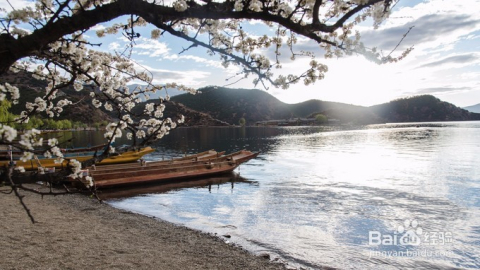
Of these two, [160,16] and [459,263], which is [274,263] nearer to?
[459,263]

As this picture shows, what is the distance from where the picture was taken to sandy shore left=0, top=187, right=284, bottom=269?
8.46m

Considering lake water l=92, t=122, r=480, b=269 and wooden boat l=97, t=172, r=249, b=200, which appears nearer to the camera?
lake water l=92, t=122, r=480, b=269

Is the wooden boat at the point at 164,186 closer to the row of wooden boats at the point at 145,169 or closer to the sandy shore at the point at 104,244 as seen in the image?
the row of wooden boats at the point at 145,169

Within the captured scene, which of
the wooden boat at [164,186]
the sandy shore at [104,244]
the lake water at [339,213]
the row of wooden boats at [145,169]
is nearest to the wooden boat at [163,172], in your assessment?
the row of wooden boats at [145,169]

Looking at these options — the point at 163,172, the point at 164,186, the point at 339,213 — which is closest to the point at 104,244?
the point at 339,213

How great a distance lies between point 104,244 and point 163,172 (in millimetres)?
14018

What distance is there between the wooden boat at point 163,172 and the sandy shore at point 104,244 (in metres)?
6.66

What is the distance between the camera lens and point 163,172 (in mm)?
23969

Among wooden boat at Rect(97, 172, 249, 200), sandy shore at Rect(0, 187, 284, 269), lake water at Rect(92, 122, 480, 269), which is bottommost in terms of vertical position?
A: lake water at Rect(92, 122, 480, 269)

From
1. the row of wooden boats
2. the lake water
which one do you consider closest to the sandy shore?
the lake water

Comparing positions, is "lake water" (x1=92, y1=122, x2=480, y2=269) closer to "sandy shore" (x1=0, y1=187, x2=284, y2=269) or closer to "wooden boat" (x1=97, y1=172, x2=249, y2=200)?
"wooden boat" (x1=97, y1=172, x2=249, y2=200)

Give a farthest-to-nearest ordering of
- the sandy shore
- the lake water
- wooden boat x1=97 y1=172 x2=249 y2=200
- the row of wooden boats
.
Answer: the row of wooden boats
wooden boat x1=97 y1=172 x2=249 y2=200
the lake water
the sandy shore

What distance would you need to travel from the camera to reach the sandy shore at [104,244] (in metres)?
8.46

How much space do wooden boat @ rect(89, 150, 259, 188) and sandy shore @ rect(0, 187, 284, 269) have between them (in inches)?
262
